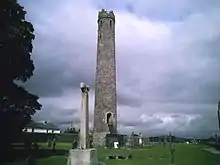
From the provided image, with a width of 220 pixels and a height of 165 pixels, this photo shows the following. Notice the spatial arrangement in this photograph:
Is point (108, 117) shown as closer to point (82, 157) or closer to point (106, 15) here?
point (106, 15)

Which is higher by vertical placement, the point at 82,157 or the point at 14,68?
the point at 14,68

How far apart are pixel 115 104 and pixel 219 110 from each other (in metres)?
16.6

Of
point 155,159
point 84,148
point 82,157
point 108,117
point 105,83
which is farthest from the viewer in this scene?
point 105,83

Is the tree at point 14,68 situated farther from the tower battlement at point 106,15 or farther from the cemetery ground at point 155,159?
the tower battlement at point 106,15

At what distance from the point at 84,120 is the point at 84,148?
109 centimetres

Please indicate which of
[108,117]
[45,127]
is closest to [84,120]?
[108,117]

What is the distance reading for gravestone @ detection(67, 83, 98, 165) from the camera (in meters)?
Answer: 11.9

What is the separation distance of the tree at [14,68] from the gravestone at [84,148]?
1275 cm

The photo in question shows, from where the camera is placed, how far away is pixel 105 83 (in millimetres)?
45656

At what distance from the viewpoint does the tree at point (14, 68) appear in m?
24.3

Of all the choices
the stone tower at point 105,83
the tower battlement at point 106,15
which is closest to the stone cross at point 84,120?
the stone tower at point 105,83

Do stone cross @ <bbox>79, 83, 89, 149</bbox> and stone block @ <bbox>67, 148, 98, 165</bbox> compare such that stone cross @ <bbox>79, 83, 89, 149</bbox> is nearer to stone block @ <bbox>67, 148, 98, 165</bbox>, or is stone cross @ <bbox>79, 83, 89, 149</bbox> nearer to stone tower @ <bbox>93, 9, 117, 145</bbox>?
stone block @ <bbox>67, 148, 98, 165</bbox>

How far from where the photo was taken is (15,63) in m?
25.9

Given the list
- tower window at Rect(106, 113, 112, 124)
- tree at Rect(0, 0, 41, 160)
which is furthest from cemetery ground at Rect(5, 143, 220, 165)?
tower window at Rect(106, 113, 112, 124)
